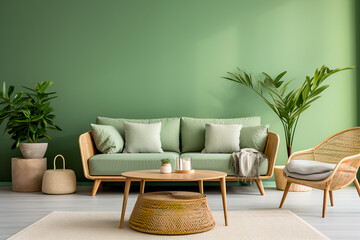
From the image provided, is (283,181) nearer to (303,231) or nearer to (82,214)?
(303,231)

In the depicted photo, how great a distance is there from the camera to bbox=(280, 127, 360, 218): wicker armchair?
3.14 m

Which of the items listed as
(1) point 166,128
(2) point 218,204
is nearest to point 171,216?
(2) point 218,204

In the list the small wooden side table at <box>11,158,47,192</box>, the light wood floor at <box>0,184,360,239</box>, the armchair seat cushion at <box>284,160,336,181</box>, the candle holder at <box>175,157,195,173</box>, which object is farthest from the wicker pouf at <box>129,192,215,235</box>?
the small wooden side table at <box>11,158,47,192</box>

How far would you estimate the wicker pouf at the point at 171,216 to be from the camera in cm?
259

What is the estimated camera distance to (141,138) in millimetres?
4668

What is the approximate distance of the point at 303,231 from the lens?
8.71ft

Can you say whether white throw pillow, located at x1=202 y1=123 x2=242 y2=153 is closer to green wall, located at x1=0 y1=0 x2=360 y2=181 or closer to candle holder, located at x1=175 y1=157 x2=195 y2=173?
green wall, located at x1=0 y1=0 x2=360 y2=181

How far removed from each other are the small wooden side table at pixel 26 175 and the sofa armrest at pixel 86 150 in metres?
0.68

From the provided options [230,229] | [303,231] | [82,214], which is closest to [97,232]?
[82,214]

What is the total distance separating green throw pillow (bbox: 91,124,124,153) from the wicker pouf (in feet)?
6.22

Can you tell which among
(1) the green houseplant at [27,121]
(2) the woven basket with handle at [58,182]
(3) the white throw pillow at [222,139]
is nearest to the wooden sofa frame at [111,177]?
(2) the woven basket with handle at [58,182]

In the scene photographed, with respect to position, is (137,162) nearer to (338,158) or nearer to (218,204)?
(218,204)

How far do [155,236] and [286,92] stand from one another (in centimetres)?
333

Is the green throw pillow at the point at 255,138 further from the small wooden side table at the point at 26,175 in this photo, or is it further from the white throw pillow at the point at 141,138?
the small wooden side table at the point at 26,175
